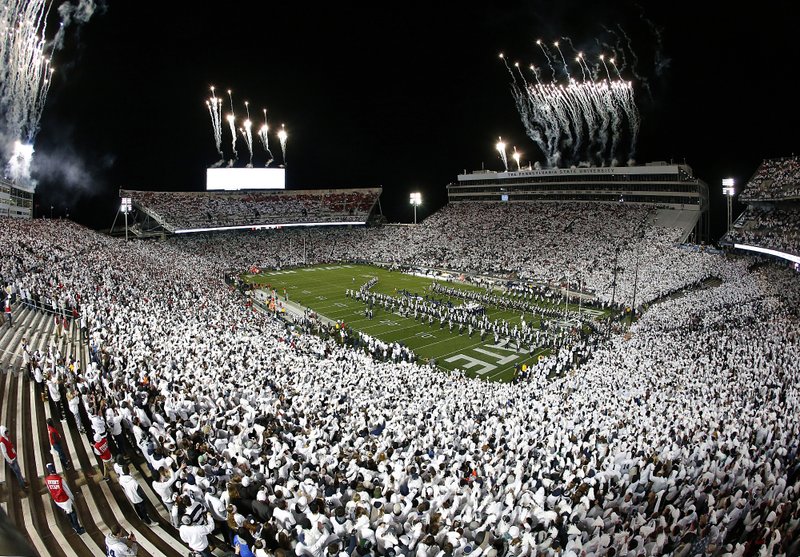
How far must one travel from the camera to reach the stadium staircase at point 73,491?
6.59 metres

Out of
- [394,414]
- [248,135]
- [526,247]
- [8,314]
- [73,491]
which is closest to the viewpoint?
[73,491]

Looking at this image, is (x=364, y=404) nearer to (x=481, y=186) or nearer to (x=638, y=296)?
(x=638, y=296)

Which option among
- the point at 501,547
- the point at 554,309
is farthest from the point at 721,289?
the point at 501,547

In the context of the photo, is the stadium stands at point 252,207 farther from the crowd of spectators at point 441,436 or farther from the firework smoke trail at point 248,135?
the crowd of spectators at point 441,436

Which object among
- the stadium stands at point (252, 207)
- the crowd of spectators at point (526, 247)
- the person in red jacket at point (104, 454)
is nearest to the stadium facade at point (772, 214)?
the crowd of spectators at point (526, 247)

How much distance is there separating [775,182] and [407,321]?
97.5 ft

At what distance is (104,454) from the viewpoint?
812 cm

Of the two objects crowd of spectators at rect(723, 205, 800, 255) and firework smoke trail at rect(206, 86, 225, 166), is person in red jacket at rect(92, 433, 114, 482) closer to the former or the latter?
crowd of spectators at rect(723, 205, 800, 255)

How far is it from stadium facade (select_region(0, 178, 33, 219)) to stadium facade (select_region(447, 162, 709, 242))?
46.5 m

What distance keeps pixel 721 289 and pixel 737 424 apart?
60.4 ft

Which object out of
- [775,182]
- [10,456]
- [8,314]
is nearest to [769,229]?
[775,182]

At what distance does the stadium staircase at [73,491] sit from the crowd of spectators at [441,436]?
442mm

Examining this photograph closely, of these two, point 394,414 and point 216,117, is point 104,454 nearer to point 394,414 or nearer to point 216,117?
point 394,414

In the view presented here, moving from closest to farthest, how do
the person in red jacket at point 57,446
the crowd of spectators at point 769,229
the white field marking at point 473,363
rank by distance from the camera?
1. the person in red jacket at point 57,446
2. the white field marking at point 473,363
3. the crowd of spectators at point 769,229
